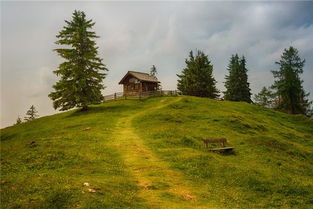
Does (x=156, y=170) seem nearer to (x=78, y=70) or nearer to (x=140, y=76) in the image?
(x=78, y=70)

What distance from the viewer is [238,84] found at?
8062cm

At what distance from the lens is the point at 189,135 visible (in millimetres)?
32531

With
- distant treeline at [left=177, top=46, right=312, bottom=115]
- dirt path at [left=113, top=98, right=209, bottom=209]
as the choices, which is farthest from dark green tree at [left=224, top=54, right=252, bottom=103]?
dirt path at [left=113, top=98, right=209, bottom=209]

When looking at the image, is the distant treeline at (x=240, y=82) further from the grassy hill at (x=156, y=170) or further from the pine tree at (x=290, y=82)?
the grassy hill at (x=156, y=170)

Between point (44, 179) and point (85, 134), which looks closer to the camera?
point (44, 179)

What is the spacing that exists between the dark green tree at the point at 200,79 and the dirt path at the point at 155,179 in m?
47.2

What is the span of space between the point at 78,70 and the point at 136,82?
22620mm

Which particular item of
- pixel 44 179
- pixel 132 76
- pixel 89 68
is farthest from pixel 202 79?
pixel 44 179

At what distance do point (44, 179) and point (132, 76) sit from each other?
5808 centimetres

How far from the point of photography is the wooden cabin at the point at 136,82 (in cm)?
7194

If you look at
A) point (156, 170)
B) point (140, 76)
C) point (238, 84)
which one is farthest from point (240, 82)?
point (156, 170)

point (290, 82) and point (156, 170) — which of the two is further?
point (290, 82)

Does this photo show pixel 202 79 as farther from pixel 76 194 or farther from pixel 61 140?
pixel 76 194

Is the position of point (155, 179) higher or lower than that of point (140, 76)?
lower
